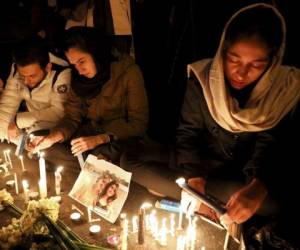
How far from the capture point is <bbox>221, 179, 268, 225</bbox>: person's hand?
2.37 meters

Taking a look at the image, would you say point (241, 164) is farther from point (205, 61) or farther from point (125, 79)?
point (125, 79)

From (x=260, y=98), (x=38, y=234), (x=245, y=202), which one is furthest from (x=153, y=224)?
(x=260, y=98)

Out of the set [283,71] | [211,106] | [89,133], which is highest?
[283,71]

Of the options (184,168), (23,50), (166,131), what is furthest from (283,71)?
(23,50)

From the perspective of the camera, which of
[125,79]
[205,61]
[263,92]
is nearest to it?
[263,92]

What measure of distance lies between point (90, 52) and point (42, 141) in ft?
3.18

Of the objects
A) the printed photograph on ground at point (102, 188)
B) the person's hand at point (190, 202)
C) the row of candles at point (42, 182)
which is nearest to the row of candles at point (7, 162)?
the row of candles at point (42, 182)

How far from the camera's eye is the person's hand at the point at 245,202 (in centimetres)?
237

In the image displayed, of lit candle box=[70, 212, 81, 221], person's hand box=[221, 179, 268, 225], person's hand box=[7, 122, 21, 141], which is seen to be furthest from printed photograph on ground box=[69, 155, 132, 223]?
person's hand box=[7, 122, 21, 141]

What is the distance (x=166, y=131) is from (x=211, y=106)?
158cm

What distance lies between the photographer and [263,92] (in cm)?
266

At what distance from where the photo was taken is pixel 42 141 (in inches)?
136

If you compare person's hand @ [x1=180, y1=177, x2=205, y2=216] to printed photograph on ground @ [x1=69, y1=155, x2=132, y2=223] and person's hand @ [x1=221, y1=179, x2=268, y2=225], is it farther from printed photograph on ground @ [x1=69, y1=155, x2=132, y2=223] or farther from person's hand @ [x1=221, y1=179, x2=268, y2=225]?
printed photograph on ground @ [x1=69, y1=155, x2=132, y2=223]

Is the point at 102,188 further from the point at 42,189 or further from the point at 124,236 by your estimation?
the point at 124,236
